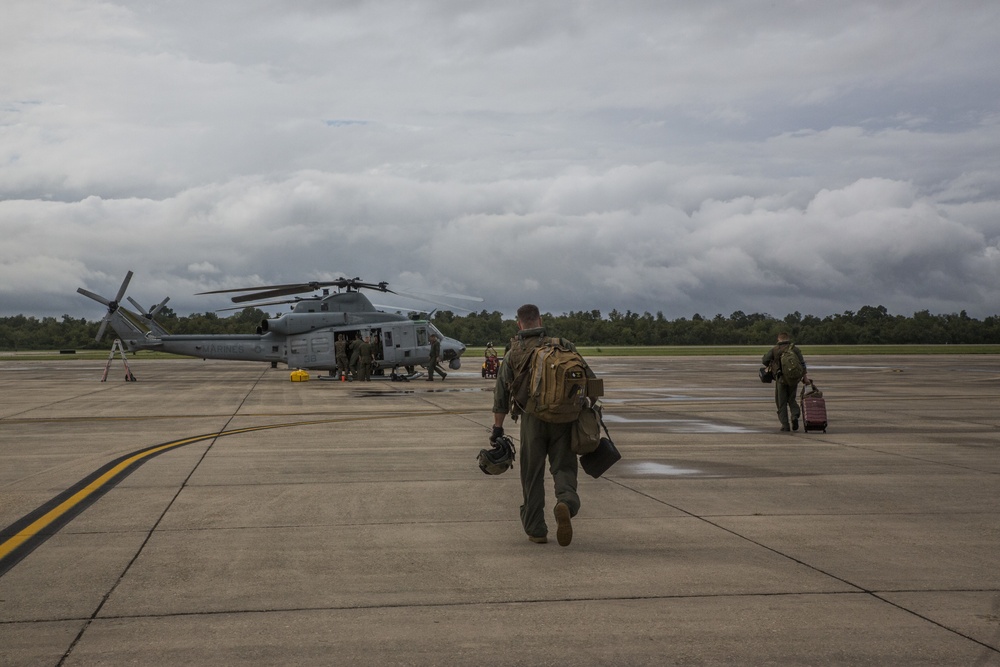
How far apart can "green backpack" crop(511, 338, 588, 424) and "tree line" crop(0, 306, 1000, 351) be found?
327 feet

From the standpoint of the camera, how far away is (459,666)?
4430 millimetres

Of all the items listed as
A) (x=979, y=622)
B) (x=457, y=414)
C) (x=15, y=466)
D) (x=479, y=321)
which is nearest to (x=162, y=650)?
(x=979, y=622)

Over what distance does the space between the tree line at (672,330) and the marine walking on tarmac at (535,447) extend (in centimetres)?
9952

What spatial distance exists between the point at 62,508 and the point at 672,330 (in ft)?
412

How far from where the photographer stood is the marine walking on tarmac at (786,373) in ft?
50.4

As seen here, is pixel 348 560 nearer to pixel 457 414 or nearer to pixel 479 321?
pixel 457 414

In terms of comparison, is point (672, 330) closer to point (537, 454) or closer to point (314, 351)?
point (314, 351)

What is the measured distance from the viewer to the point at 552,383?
7156 mm

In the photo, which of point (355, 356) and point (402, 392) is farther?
point (355, 356)

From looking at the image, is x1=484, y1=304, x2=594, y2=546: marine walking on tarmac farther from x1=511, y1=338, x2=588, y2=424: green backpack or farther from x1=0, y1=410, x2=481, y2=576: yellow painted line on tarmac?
x1=0, y1=410, x2=481, y2=576: yellow painted line on tarmac

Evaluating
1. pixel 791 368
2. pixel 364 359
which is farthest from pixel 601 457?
pixel 364 359

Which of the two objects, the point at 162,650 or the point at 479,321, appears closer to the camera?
the point at 162,650

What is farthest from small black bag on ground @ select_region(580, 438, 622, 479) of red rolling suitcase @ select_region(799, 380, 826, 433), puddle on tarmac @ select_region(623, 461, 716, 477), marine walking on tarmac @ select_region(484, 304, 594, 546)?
red rolling suitcase @ select_region(799, 380, 826, 433)

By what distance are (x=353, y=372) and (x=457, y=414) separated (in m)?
15.9
